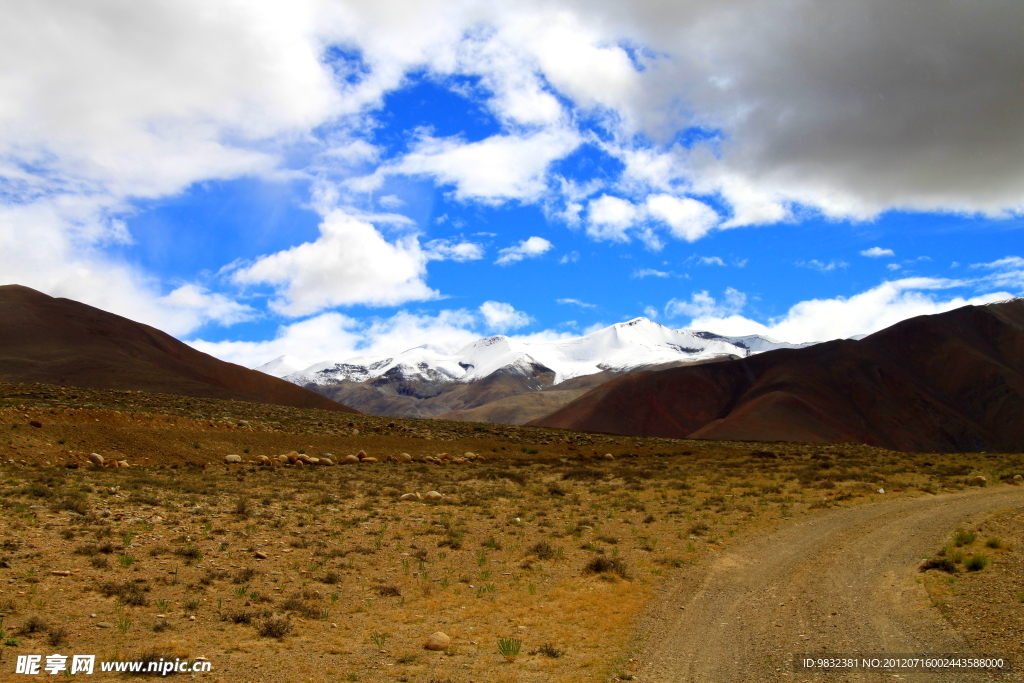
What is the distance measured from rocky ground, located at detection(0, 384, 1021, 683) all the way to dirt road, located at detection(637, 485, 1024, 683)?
0.78 m

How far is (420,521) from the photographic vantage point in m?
19.0

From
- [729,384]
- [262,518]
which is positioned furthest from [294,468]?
[729,384]

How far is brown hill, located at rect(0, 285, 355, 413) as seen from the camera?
8531 cm

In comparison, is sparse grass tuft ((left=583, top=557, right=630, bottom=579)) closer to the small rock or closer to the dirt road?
the dirt road

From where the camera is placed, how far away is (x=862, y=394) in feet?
477

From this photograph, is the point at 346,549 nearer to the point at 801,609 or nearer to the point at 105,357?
the point at 801,609

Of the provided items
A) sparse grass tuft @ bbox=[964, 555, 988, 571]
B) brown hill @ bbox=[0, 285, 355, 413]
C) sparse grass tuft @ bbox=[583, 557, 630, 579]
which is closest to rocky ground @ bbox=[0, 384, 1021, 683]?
sparse grass tuft @ bbox=[583, 557, 630, 579]

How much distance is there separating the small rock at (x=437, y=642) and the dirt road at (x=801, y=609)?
2936mm

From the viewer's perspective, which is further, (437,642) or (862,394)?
(862,394)

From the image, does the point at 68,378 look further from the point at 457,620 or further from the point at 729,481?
the point at 457,620

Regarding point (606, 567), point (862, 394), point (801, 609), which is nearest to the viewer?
point (801, 609)

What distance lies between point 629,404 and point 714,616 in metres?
150

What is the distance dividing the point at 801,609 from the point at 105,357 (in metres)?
104

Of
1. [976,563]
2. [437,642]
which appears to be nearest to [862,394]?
[976,563]
